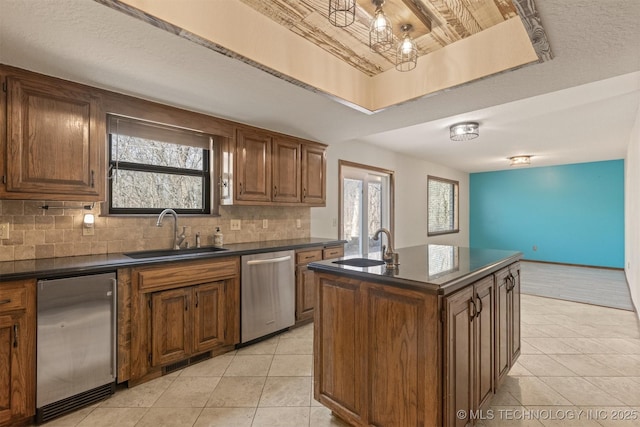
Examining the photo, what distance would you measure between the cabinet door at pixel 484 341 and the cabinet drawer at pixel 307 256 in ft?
6.15

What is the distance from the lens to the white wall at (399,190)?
Result: 4262 mm

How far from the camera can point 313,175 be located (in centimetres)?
374

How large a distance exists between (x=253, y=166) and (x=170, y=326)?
1665 millimetres

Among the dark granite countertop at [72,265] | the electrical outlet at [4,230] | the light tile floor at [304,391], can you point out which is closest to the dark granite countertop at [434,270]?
the light tile floor at [304,391]

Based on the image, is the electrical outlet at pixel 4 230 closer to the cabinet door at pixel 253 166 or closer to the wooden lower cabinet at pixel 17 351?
the wooden lower cabinet at pixel 17 351

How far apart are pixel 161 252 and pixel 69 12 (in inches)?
70.9

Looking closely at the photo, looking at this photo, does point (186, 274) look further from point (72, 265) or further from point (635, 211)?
point (635, 211)

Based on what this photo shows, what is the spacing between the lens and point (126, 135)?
2.56 metres

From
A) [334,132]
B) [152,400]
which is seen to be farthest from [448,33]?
[152,400]

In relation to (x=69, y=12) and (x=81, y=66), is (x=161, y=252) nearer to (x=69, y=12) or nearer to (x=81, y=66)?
(x=81, y=66)

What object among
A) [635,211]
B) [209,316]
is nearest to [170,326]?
[209,316]

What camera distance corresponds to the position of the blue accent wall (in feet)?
21.3

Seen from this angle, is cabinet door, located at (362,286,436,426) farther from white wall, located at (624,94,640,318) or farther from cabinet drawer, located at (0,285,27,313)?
white wall, located at (624,94,640,318)

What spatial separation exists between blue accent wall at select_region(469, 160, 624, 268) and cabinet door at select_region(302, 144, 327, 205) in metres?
6.21
